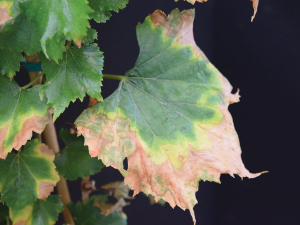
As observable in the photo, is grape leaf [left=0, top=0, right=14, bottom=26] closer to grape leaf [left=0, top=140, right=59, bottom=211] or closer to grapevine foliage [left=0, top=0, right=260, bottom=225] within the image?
grapevine foliage [left=0, top=0, right=260, bottom=225]

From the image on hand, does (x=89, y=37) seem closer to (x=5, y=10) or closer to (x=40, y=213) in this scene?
(x=5, y=10)

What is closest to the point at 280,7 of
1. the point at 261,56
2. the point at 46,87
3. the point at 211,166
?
the point at 261,56

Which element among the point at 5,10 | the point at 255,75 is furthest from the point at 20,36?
the point at 255,75

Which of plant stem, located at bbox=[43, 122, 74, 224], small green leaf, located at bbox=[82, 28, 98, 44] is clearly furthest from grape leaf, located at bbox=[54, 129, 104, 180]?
small green leaf, located at bbox=[82, 28, 98, 44]

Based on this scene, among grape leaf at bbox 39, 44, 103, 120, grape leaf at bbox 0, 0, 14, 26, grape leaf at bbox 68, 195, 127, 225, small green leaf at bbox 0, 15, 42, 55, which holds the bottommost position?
grape leaf at bbox 68, 195, 127, 225

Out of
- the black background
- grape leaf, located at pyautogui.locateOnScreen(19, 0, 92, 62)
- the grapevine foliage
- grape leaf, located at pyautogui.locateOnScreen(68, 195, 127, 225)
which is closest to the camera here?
grape leaf, located at pyautogui.locateOnScreen(19, 0, 92, 62)

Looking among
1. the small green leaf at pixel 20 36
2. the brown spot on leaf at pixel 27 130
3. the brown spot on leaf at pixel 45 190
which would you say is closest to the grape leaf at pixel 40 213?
the brown spot on leaf at pixel 45 190
